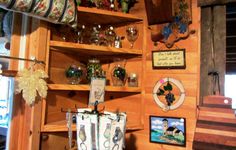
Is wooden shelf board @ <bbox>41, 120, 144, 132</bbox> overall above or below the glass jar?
below

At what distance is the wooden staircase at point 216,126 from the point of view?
1371mm

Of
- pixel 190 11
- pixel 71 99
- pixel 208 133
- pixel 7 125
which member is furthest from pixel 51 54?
pixel 208 133

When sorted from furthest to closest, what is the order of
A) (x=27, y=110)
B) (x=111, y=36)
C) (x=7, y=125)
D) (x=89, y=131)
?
(x=111, y=36) → (x=7, y=125) → (x=27, y=110) → (x=89, y=131)

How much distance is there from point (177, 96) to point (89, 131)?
63 cm

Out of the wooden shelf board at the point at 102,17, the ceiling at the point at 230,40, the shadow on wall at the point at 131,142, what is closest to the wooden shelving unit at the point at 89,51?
the wooden shelf board at the point at 102,17

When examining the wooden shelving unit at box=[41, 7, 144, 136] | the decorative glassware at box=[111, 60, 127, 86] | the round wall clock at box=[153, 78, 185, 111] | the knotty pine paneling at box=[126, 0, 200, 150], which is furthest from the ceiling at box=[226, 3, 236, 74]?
the decorative glassware at box=[111, 60, 127, 86]

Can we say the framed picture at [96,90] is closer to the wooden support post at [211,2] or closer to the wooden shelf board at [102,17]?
the wooden shelf board at [102,17]

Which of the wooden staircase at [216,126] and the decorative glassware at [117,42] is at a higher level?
the decorative glassware at [117,42]

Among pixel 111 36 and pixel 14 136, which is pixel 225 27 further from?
pixel 14 136

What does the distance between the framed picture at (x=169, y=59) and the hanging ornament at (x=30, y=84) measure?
2.40 feet

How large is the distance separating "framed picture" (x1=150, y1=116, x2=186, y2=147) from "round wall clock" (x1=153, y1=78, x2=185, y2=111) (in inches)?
3.2

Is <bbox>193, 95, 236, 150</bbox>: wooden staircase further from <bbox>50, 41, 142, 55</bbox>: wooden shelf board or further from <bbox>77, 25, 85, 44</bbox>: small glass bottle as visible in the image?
<bbox>77, 25, 85, 44</bbox>: small glass bottle

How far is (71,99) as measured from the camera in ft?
5.65

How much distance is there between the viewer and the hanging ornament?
1.31 m
